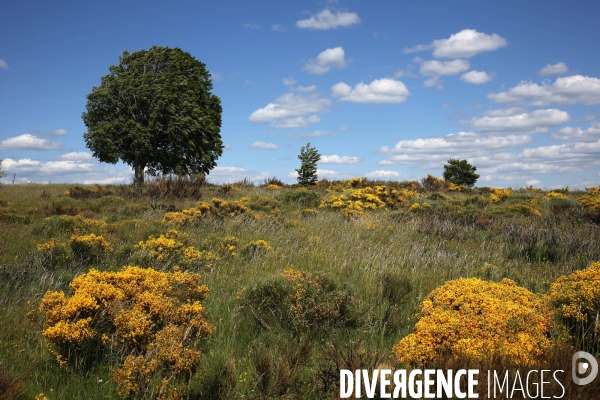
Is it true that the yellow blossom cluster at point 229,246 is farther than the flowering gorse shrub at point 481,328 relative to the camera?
Yes

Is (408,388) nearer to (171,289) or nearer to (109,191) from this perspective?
(171,289)

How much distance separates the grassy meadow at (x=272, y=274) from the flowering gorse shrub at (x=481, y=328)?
7.8 inches

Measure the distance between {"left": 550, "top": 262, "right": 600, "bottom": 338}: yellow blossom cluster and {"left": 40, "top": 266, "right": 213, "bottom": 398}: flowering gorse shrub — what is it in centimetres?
327

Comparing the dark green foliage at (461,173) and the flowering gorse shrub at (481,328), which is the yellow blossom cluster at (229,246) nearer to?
the flowering gorse shrub at (481,328)

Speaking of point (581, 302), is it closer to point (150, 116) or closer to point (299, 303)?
point (299, 303)

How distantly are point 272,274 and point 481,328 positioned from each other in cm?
307


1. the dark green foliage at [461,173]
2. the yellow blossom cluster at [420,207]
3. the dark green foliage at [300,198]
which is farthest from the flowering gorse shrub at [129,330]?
the dark green foliage at [461,173]

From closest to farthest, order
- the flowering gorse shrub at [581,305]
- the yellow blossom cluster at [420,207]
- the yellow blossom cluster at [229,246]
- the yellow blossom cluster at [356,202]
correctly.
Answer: the flowering gorse shrub at [581,305] → the yellow blossom cluster at [229,246] → the yellow blossom cluster at [420,207] → the yellow blossom cluster at [356,202]

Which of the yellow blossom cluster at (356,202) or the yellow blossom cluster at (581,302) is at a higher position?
the yellow blossom cluster at (356,202)

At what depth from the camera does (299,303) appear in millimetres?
4629

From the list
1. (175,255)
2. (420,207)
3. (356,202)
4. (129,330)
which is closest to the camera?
(129,330)

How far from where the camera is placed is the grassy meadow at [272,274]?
128 inches

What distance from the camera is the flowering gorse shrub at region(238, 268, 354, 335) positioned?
443 centimetres

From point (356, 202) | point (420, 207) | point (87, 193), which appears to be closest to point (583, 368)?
point (420, 207)
